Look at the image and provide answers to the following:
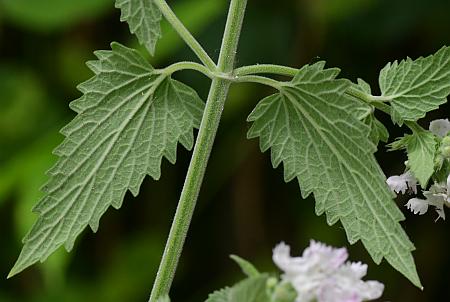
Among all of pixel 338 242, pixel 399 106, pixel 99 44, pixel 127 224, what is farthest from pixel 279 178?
pixel 399 106

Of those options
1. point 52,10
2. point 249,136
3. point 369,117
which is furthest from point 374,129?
point 52,10

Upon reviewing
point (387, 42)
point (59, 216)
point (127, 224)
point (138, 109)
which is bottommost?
point (59, 216)

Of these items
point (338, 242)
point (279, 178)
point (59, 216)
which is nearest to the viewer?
point (59, 216)

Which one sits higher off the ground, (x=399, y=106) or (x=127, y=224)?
(x=127, y=224)

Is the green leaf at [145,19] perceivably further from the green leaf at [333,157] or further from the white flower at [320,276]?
the white flower at [320,276]

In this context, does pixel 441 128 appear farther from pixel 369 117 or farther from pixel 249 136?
pixel 249 136

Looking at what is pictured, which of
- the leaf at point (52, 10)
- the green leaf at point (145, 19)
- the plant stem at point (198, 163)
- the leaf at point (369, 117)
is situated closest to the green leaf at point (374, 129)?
the leaf at point (369, 117)

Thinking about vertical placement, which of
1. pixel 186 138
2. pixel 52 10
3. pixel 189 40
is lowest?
pixel 186 138

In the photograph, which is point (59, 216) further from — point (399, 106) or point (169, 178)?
point (169, 178)
